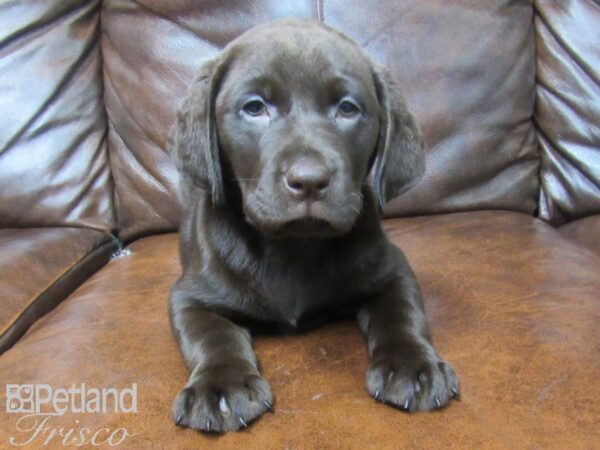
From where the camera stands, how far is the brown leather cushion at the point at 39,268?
160 cm

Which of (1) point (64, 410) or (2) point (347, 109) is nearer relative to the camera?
(1) point (64, 410)

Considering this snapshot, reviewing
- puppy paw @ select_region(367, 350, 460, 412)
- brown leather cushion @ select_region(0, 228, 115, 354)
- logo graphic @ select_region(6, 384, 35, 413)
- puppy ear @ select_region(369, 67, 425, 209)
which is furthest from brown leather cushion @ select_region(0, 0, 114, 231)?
puppy paw @ select_region(367, 350, 460, 412)

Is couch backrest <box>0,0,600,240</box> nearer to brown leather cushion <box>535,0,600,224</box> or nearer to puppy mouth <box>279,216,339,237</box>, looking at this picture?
brown leather cushion <box>535,0,600,224</box>

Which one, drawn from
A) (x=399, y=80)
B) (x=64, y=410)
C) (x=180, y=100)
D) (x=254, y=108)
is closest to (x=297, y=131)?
(x=254, y=108)

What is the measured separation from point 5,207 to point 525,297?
169 cm

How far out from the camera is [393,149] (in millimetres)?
1470

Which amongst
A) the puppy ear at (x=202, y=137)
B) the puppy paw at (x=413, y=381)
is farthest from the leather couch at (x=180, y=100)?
the puppy paw at (x=413, y=381)

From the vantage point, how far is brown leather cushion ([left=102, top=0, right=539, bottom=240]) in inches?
87.7

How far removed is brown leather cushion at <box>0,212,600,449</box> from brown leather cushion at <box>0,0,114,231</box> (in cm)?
47

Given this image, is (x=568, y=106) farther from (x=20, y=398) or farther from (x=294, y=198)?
(x=20, y=398)

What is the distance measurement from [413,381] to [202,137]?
0.69 m

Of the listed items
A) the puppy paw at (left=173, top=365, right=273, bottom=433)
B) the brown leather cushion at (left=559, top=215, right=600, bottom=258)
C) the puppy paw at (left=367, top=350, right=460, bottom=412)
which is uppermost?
the puppy paw at (left=367, top=350, right=460, bottom=412)

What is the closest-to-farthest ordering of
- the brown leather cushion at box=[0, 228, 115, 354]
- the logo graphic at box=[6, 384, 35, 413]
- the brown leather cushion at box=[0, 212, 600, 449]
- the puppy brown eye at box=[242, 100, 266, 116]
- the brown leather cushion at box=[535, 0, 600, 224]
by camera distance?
the brown leather cushion at box=[0, 212, 600, 449]
the logo graphic at box=[6, 384, 35, 413]
the puppy brown eye at box=[242, 100, 266, 116]
the brown leather cushion at box=[0, 228, 115, 354]
the brown leather cushion at box=[535, 0, 600, 224]

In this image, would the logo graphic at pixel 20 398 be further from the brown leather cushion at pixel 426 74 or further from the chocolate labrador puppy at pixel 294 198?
the brown leather cushion at pixel 426 74
